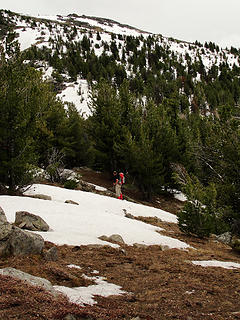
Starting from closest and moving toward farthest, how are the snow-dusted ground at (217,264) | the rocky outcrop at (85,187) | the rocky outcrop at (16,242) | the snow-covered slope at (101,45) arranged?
the rocky outcrop at (16,242), the snow-dusted ground at (217,264), the rocky outcrop at (85,187), the snow-covered slope at (101,45)

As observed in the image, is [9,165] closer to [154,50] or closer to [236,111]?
[236,111]

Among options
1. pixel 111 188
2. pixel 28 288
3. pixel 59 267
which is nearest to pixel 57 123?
pixel 111 188

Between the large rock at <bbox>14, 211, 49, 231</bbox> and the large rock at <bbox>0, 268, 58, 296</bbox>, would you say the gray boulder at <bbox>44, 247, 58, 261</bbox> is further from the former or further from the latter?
the large rock at <bbox>14, 211, 49, 231</bbox>

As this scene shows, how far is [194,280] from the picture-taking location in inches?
227

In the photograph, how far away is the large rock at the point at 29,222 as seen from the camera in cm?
823

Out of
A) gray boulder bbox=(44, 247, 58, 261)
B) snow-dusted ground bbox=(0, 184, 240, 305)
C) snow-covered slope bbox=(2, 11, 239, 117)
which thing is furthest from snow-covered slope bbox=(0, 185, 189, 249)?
snow-covered slope bbox=(2, 11, 239, 117)

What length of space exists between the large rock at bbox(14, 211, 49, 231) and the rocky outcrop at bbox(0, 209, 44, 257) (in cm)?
197

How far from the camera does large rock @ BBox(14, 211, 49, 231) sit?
823 cm

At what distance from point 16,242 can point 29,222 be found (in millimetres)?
2352

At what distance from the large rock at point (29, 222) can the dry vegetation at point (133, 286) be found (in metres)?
1.33

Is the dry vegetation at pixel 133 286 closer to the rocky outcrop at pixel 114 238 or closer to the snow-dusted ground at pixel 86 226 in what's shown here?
the snow-dusted ground at pixel 86 226

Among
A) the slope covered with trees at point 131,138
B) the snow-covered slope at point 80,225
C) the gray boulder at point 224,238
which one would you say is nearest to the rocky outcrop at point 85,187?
the slope covered with trees at point 131,138

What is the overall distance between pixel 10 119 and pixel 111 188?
41.2ft

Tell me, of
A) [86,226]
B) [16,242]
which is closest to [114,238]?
[86,226]
